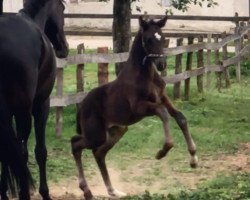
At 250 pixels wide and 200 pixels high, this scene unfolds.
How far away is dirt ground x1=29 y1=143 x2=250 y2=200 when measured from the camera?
29.4 feet

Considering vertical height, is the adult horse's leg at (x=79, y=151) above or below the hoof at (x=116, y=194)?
above

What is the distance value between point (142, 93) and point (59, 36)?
1.51m

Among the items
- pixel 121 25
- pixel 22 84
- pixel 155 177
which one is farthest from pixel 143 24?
pixel 121 25

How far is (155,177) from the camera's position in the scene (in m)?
9.73

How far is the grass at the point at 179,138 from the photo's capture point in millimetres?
9961

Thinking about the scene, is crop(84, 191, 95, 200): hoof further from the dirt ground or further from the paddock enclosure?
the paddock enclosure

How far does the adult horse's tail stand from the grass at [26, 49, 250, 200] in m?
1.18

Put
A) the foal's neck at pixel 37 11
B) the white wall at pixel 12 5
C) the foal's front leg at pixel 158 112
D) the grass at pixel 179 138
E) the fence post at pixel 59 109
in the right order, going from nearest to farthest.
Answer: the foal's front leg at pixel 158 112 < the foal's neck at pixel 37 11 < the grass at pixel 179 138 < the fence post at pixel 59 109 < the white wall at pixel 12 5

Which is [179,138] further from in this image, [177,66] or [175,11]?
[175,11]

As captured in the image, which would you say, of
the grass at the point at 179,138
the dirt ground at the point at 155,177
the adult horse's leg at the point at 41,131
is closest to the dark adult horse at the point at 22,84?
the adult horse's leg at the point at 41,131

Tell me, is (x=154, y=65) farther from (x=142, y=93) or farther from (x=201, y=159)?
(x=201, y=159)

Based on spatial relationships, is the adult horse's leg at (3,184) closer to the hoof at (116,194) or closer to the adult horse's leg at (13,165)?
the adult horse's leg at (13,165)

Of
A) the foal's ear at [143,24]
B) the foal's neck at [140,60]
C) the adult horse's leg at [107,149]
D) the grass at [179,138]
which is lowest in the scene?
the grass at [179,138]

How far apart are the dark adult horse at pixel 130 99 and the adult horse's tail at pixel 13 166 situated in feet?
3.96
